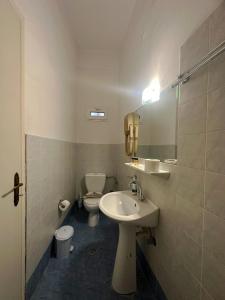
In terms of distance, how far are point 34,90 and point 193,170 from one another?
4.31ft

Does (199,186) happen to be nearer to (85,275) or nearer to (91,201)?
(85,275)

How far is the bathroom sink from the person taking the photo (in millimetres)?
1237

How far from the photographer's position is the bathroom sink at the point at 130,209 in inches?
48.7

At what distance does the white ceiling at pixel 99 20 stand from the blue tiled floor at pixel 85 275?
9.78 feet

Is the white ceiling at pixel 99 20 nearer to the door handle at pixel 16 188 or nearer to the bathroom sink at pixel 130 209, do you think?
the door handle at pixel 16 188

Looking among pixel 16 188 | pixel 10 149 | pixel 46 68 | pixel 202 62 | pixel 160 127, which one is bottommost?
pixel 16 188

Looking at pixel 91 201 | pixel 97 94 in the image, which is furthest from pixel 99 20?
pixel 91 201

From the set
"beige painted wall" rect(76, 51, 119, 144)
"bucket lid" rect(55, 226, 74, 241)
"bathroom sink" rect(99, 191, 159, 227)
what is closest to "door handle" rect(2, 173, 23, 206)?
"bathroom sink" rect(99, 191, 159, 227)

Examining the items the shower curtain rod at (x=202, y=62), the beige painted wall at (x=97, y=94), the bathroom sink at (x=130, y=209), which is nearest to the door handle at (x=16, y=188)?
the bathroom sink at (x=130, y=209)

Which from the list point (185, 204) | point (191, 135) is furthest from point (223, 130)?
point (185, 204)

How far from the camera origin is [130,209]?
1633 millimetres

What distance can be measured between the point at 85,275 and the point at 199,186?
1427mm

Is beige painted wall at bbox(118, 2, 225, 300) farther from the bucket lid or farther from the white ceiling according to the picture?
the white ceiling

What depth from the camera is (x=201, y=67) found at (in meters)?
0.85
